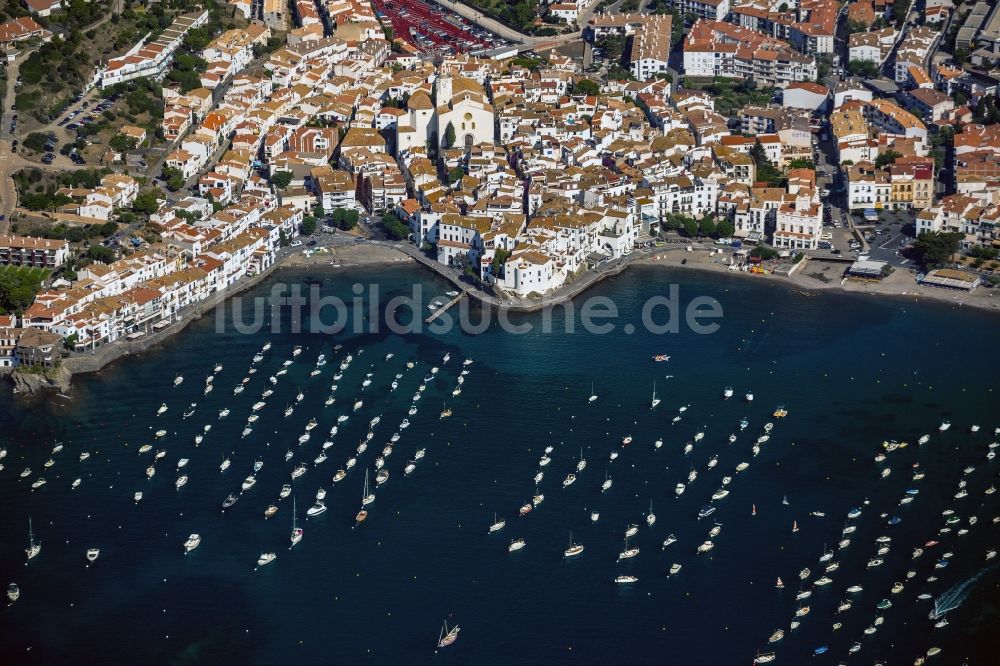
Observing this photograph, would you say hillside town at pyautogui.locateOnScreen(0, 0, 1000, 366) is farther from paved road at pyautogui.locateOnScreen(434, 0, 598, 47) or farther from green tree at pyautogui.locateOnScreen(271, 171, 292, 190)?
paved road at pyautogui.locateOnScreen(434, 0, 598, 47)

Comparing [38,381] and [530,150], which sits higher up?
[530,150]

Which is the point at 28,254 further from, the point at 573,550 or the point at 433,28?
the point at 433,28

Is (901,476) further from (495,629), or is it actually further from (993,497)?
(495,629)

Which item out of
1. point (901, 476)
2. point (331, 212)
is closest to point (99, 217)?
point (331, 212)

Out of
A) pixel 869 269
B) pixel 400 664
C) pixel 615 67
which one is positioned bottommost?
pixel 400 664

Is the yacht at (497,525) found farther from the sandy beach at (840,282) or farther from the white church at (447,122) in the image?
the white church at (447,122)

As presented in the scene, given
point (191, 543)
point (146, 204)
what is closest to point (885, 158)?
point (146, 204)
